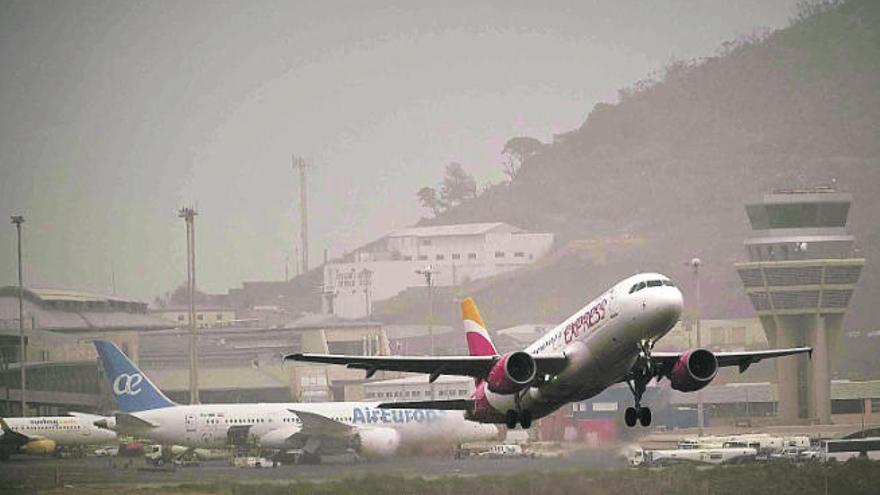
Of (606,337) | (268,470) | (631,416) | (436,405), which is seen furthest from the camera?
(268,470)

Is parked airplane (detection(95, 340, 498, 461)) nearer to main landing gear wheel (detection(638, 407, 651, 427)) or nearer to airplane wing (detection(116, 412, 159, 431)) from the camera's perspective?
airplane wing (detection(116, 412, 159, 431))

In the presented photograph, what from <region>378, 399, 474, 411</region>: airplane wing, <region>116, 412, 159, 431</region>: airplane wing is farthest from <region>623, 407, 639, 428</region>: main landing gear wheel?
<region>116, 412, 159, 431</region>: airplane wing

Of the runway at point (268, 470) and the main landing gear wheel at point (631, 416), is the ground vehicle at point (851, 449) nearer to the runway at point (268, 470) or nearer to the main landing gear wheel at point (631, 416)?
the runway at point (268, 470)

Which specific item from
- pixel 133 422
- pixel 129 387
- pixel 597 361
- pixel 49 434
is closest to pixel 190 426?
pixel 133 422

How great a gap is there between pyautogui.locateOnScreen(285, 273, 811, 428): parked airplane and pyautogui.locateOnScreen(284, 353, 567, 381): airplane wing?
0.04 m

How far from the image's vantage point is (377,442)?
120062mm

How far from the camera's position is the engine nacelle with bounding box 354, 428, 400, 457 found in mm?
118787

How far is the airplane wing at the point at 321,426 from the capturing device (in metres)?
125

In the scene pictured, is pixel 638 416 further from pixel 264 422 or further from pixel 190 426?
pixel 264 422

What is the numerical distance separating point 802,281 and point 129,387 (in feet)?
255

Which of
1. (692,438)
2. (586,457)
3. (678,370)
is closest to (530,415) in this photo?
(678,370)

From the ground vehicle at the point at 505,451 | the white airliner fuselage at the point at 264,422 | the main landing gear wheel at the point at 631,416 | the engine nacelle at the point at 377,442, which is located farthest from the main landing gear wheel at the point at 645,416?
the white airliner fuselage at the point at 264,422

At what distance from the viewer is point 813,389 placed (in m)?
171

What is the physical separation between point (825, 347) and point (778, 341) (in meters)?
5.77
